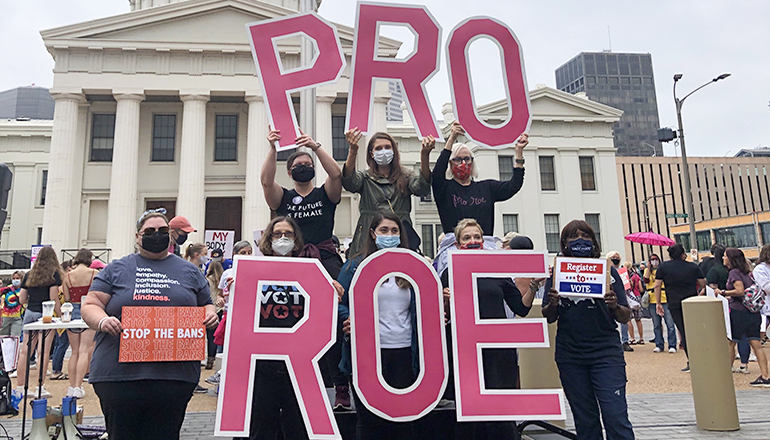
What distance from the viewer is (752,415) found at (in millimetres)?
6184

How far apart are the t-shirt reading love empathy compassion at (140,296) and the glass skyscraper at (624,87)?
127 metres

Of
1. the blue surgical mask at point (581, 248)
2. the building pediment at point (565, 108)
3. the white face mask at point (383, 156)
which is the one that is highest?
the building pediment at point (565, 108)

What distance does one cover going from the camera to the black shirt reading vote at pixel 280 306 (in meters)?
3.88

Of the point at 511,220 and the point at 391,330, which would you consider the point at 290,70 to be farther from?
the point at 511,220

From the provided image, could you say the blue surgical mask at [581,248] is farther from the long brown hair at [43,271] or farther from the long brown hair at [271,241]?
the long brown hair at [43,271]

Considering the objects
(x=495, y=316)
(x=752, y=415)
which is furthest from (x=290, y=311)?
(x=752, y=415)

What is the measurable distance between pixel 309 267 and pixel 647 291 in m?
12.4

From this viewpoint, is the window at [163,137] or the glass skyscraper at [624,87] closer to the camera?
the window at [163,137]

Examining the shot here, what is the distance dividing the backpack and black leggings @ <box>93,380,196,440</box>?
329 inches

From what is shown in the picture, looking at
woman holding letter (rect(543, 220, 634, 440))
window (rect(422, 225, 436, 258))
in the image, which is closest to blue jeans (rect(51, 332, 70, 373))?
woman holding letter (rect(543, 220, 634, 440))

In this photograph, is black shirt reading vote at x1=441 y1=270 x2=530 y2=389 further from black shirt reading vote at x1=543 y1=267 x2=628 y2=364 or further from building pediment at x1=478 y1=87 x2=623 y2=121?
building pediment at x1=478 y1=87 x2=623 y2=121

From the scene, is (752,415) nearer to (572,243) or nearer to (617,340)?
(617,340)

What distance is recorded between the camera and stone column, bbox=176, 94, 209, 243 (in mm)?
29109

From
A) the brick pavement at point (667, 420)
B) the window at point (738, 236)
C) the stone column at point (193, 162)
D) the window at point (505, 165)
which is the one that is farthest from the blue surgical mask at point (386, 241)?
the window at point (738, 236)
